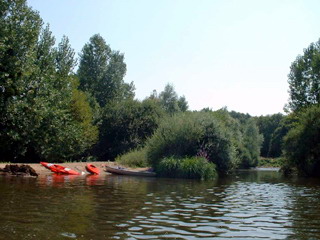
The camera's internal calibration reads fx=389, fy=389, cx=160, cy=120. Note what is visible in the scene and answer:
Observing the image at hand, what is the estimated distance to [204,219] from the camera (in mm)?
10547

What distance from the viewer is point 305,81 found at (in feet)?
152

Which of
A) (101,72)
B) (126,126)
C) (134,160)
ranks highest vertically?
(101,72)

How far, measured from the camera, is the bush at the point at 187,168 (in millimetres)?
28156

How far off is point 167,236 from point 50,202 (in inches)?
235

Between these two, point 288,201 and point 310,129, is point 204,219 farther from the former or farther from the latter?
point 310,129

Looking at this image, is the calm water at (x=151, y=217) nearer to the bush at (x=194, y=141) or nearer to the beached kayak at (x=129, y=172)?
the beached kayak at (x=129, y=172)

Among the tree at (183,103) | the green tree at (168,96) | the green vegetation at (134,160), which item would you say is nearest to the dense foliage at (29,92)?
the green vegetation at (134,160)

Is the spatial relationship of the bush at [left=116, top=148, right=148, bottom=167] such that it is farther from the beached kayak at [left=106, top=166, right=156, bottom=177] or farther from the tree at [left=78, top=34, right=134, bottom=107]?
the tree at [left=78, top=34, right=134, bottom=107]

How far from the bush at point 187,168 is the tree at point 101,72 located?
3228cm

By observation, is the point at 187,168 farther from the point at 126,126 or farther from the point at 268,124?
the point at 268,124

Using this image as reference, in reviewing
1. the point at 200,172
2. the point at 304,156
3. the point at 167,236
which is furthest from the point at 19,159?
the point at 167,236

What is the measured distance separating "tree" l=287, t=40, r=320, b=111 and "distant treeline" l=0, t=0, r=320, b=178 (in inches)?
4.5

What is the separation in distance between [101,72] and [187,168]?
36499 millimetres

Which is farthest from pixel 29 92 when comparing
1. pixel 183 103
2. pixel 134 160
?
pixel 183 103
